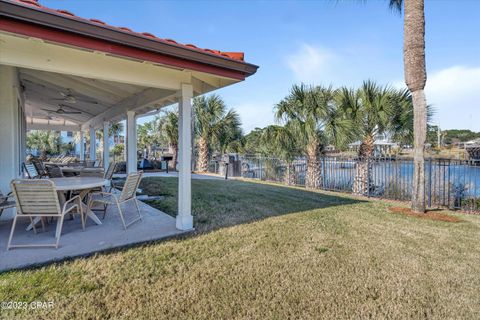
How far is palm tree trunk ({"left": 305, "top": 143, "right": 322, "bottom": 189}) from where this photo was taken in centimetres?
1070

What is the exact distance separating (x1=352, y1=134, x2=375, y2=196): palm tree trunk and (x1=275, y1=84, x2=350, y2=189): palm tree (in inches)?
32.4

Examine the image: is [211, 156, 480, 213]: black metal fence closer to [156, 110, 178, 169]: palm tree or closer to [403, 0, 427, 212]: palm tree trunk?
[403, 0, 427, 212]: palm tree trunk

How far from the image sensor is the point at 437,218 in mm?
6059

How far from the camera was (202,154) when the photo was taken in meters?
19.1

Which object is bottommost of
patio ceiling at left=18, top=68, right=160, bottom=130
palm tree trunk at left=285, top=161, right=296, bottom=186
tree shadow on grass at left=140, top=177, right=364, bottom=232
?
tree shadow on grass at left=140, top=177, right=364, bottom=232

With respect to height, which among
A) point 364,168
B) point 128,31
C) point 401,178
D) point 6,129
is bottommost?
point 401,178

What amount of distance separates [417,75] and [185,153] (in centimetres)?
563

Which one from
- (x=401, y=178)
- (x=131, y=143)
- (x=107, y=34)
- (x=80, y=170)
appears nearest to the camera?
(x=107, y=34)

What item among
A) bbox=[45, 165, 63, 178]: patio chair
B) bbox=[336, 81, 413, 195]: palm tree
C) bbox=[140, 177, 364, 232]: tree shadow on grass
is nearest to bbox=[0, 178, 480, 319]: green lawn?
bbox=[140, 177, 364, 232]: tree shadow on grass

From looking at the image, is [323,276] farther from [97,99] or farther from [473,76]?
[473,76]

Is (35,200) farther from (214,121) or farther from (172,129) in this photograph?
(172,129)

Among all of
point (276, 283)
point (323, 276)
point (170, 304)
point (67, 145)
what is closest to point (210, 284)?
point (170, 304)

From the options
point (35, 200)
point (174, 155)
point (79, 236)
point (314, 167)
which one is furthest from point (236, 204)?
point (174, 155)

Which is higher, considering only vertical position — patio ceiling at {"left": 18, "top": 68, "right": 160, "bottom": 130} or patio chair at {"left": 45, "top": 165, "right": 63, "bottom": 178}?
patio ceiling at {"left": 18, "top": 68, "right": 160, "bottom": 130}
